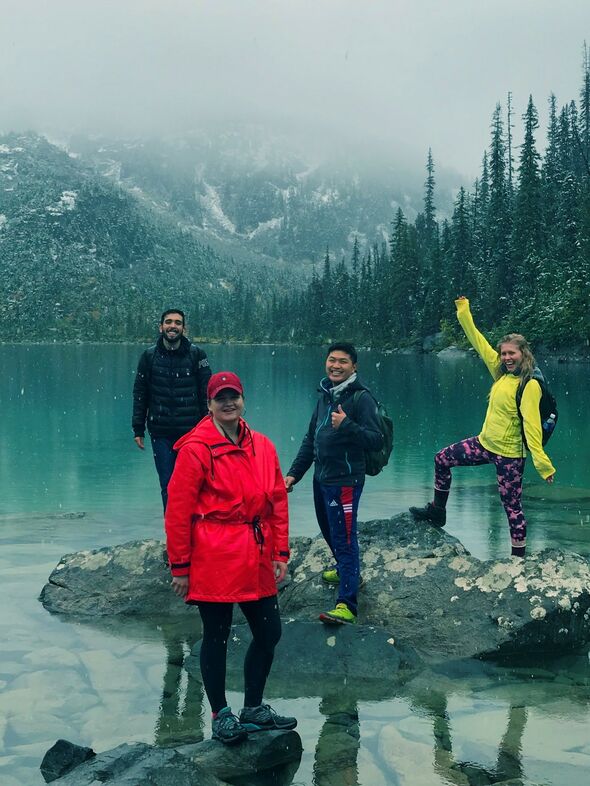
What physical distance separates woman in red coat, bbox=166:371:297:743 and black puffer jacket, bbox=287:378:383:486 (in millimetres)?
1555

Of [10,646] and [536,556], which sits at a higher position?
[536,556]

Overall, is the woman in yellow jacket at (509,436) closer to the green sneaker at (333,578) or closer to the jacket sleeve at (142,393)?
the green sneaker at (333,578)

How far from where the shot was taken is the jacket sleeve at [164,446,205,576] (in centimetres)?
463

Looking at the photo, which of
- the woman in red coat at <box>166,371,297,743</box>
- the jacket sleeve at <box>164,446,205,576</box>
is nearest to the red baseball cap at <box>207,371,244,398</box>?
the woman in red coat at <box>166,371,297,743</box>

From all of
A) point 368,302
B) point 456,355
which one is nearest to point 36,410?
point 456,355

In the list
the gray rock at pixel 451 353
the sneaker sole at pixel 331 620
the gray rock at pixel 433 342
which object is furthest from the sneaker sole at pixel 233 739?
the gray rock at pixel 433 342

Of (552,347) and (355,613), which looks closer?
(355,613)

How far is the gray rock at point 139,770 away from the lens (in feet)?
13.2

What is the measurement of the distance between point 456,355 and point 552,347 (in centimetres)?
1612

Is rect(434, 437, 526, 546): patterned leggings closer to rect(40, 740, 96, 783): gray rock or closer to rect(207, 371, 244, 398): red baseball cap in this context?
rect(207, 371, 244, 398): red baseball cap

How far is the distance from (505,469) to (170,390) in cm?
329

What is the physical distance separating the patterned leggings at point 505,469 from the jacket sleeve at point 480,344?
0.72 metres

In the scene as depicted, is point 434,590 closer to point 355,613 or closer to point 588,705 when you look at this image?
point 355,613

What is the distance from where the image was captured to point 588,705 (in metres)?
5.61
